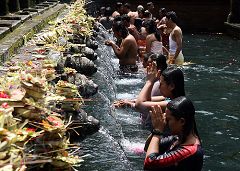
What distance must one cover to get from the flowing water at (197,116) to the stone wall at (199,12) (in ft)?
34.0

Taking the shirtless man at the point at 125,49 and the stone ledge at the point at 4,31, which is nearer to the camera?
the stone ledge at the point at 4,31

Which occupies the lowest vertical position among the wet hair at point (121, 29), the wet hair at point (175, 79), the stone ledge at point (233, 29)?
the stone ledge at point (233, 29)

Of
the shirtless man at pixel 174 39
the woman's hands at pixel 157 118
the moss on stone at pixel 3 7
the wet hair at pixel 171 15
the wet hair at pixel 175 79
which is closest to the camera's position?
the woman's hands at pixel 157 118

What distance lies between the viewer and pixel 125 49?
10.6m

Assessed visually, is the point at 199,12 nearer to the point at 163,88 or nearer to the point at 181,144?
the point at 163,88

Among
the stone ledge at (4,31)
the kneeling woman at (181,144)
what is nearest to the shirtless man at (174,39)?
the stone ledge at (4,31)

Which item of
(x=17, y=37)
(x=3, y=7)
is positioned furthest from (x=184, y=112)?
(x=3, y=7)

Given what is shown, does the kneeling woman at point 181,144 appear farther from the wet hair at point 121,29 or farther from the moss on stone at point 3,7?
the moss on stone at point 3,7

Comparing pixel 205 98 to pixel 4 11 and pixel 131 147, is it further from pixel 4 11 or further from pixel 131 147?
pixel 4 11

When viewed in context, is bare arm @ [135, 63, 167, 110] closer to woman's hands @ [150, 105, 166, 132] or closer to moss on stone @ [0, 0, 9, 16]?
woman's hands @ [150, 105, 166, 132]

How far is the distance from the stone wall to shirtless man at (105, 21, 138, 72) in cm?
1582

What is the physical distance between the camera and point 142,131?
22.5 ft

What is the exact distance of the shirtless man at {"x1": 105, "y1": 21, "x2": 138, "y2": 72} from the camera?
10492mm

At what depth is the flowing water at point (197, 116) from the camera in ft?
19.4
